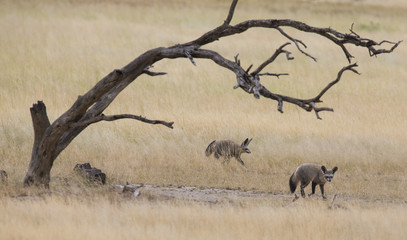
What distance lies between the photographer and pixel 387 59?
1508 inches

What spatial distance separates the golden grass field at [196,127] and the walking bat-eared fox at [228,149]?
275 mm

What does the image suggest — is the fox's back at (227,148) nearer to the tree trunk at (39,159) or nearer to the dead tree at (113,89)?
the dead tree at (113,89)

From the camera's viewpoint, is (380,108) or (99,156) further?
(380,108)

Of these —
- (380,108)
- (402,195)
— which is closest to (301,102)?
(402,195)

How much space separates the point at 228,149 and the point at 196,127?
4032 mm

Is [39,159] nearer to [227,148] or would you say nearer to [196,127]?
[227,148]

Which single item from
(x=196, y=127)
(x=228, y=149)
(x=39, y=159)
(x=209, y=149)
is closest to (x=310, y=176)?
(x=228, y=149)

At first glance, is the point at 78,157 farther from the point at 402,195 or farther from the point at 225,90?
the point at 225,90

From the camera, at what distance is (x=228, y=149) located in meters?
20.9

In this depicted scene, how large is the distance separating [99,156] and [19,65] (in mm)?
13208

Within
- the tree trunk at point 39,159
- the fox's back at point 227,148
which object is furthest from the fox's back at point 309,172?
the tree trunk at point 39,159

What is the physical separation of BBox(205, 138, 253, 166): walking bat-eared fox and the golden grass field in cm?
27

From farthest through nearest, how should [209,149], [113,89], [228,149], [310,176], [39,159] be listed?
[209,149] → [228,149] → [310,176] → [39,159] → [113,89]

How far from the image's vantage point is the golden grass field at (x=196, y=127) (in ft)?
44.4
